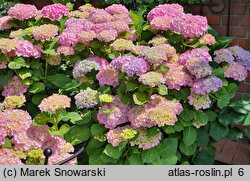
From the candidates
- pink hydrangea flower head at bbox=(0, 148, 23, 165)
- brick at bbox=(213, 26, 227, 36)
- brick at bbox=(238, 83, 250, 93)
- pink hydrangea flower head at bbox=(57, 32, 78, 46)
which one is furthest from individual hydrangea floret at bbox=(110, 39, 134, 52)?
brick at bbox=(238, 83, 250, 93)

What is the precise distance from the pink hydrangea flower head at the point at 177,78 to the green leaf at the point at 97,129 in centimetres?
45

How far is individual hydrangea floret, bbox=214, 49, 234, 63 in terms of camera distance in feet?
7.88

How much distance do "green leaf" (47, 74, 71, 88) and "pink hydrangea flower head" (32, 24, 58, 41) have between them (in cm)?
25

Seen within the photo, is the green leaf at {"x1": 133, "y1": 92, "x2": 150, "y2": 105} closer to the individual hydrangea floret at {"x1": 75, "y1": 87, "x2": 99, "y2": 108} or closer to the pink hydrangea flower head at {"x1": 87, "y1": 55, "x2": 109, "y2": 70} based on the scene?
the individual hydrangea floret at {"x1": 75, "y1": 87, "x2": 99, "y2": 108}

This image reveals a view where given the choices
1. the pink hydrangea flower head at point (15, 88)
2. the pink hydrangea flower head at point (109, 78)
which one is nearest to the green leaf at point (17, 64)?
the pink hydrangea flower head at point (15, 88)

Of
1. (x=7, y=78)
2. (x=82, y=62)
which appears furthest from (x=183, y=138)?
(x=7, y=78)

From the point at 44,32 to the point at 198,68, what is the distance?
0.98m

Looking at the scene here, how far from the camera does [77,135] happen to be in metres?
2.35

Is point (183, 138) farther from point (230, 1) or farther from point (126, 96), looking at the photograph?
point (230, 1)

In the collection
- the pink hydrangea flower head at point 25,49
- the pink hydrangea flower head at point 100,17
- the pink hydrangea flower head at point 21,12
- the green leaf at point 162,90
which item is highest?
the pink hydrangea flower head at point 21,12

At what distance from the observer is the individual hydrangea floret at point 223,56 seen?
2402 mm

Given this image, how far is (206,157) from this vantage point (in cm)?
249

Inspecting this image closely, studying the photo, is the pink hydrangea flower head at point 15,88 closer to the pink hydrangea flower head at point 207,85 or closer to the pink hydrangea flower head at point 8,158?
the pink hydrangea flower head at point 8,158

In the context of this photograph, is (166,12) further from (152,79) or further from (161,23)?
(152,79)
